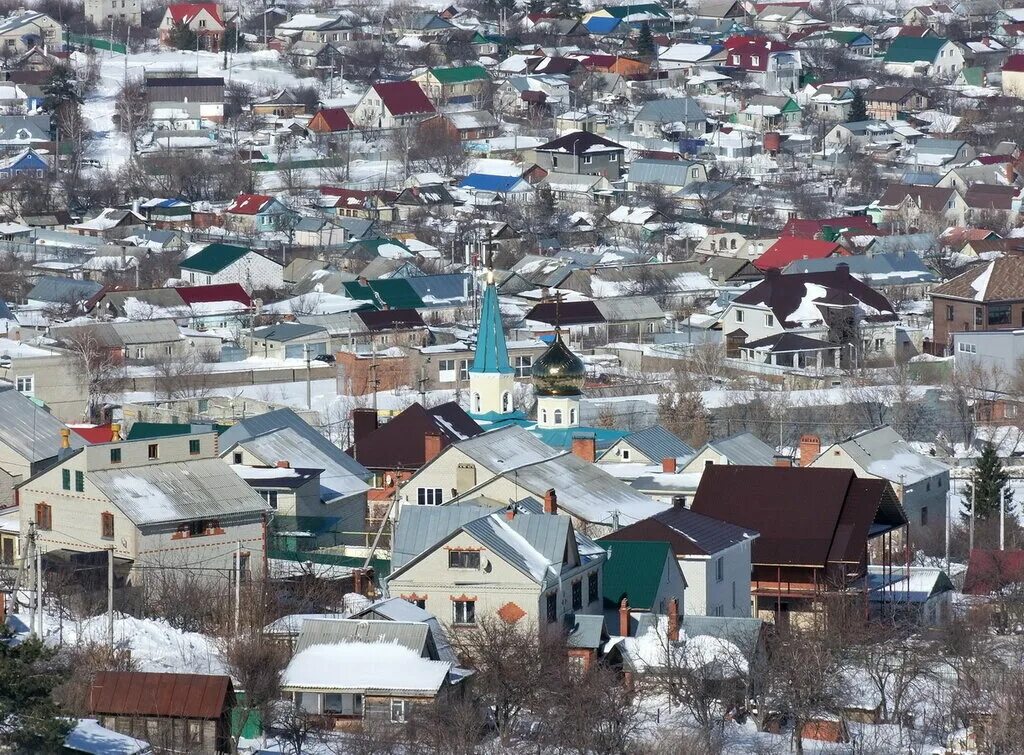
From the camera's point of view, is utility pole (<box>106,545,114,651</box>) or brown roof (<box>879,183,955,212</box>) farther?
brown roof (<box>879,183,955,212</box>)

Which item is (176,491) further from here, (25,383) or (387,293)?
(387,293)

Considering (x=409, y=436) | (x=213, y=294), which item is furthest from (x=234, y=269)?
(x=409, y=436)

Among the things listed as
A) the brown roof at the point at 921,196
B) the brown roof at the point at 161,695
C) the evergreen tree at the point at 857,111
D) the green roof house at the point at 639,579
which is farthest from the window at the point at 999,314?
the brown roof at the point at 161,695

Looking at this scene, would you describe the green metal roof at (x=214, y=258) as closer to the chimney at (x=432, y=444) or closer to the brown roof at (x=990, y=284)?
the brown roof at (x=990, y=284)

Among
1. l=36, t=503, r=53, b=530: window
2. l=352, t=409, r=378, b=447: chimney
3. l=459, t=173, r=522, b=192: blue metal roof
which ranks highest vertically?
l=459, t=173, r=522, b=192: blue metal roof

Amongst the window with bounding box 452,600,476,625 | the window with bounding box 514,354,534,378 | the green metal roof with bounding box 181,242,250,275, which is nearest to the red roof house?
the green metal roof with bounding box 181,242,250,275

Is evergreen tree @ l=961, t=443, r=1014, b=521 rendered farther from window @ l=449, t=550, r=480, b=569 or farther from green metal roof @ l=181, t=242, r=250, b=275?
green metal roof @ l=181, t=242, r=250, b=275
